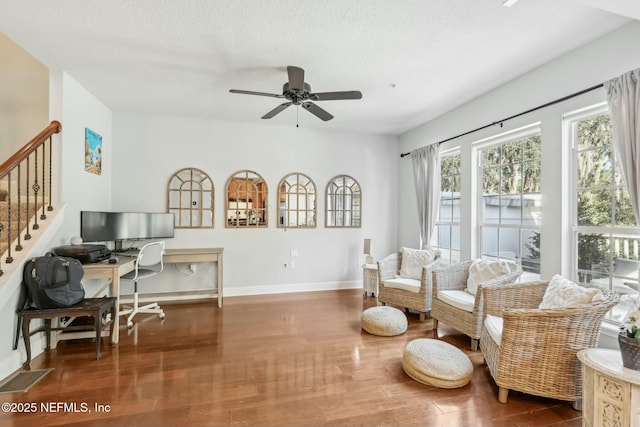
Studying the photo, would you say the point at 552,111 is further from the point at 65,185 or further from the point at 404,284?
the point at 65,185

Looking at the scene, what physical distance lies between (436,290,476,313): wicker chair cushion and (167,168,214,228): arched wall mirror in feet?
11.3

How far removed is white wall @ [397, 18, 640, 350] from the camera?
2.31m

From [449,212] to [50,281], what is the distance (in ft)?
15.2

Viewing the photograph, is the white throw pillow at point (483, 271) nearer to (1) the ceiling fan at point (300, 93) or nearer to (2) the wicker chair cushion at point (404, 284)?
(2) the wicker chair cushion at point (404, 284)

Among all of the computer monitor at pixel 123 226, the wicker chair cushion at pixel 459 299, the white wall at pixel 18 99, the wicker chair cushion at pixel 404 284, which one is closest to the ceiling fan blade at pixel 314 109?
the wicker chair cushion at pixel 404 284

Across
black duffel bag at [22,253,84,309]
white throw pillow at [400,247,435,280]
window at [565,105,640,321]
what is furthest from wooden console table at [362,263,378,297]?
black duffel bag at [22,253,84,309]

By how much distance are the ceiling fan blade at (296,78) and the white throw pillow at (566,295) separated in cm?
270

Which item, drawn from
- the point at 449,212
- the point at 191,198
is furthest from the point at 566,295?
the point at 191,198

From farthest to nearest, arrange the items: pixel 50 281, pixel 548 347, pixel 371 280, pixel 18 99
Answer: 1. pixel 371 280
2. pixel 18 99
3. pixel 50 281
4. pixel 548 347

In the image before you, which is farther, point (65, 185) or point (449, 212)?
point (449, 212)

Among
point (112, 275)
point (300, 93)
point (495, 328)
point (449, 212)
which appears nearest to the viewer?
point (495, 328)

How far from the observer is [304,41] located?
2.46 metres

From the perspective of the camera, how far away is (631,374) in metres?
1.51

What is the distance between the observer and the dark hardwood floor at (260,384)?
72.2 inches
